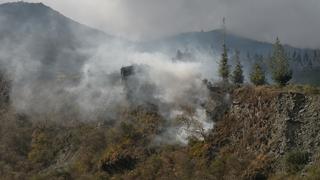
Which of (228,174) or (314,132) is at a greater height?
(314,132)

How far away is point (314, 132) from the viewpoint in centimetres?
19275

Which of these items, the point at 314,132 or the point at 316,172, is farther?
the point at 314,132

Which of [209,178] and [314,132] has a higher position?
[314,132]

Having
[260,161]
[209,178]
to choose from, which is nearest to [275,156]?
[260,161]

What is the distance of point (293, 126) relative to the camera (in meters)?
199

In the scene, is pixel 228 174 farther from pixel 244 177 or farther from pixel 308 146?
pixel 308 146

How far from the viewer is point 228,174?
19675 centimetres

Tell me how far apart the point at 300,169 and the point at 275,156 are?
13923mm

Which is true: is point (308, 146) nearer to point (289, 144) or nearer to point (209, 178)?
point (289, 144)

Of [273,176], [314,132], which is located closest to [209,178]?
[273,176]

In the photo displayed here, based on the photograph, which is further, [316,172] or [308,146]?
[308,146]

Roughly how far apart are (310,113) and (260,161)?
2076 cm

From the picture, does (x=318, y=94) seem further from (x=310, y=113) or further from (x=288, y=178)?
(x=288, y=178)

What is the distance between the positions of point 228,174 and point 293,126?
24.5m
